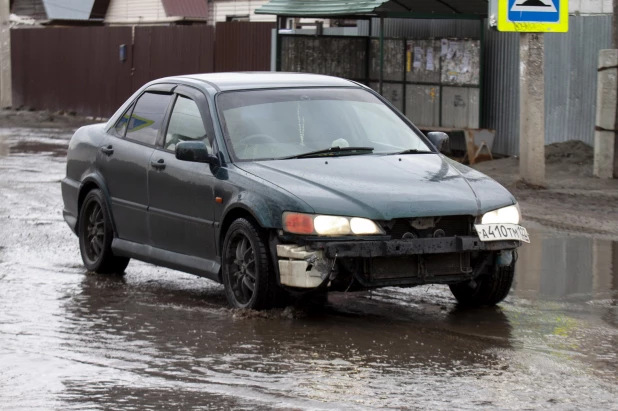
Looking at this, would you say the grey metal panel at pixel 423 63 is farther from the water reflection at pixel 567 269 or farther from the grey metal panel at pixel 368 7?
the water reflection at pixel 567 269

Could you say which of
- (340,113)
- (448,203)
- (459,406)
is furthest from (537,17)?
(459,406)

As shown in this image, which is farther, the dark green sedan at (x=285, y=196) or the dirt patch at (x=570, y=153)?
the dirt patch at (x=570, y=153)

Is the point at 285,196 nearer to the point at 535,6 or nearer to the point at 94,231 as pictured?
the point at 94,231

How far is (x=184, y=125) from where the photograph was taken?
8984 mm

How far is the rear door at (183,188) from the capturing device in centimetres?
841

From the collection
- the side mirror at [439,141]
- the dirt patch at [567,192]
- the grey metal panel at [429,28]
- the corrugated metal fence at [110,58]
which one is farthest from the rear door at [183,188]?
the corrugated metal fence at [110,58]

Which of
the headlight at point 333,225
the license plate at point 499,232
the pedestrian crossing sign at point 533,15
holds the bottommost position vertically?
the license plate at point 499,232

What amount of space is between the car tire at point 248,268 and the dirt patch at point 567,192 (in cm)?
477

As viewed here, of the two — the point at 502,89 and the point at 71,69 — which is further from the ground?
the point at 71,69

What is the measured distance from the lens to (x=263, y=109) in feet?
28.6

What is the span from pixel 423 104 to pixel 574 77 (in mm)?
3316

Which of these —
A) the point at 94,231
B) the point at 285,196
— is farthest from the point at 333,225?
the point at 94,231

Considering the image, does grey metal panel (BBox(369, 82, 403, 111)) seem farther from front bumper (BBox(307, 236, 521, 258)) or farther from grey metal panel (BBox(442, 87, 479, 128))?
front bumper (BBox(307, 236, 521, 258))

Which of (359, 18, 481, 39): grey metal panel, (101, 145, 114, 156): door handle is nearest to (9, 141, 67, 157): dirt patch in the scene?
(359, 18, 481, 39): grey metal panel
